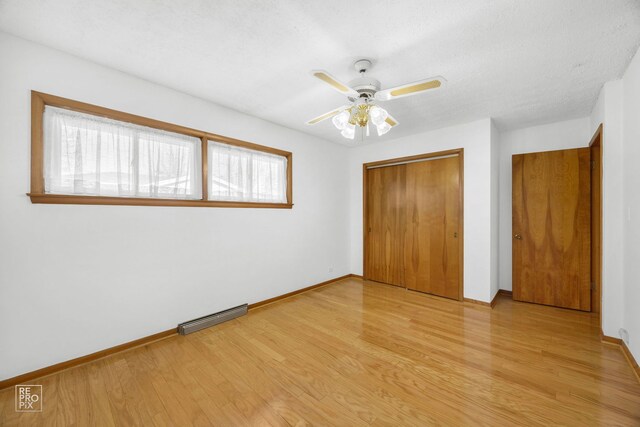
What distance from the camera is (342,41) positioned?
1799 millimetres

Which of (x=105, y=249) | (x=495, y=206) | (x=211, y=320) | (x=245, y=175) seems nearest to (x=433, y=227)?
(x=495, y=206)

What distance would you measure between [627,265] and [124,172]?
4.60 metres

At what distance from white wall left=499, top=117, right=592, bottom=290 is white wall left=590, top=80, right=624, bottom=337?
3.65 feet

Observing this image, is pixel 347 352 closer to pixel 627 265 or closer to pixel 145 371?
pixel 145 371

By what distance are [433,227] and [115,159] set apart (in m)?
4.02

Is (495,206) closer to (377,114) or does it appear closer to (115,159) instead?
(377,114)

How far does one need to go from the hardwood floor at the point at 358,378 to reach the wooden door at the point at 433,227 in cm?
91

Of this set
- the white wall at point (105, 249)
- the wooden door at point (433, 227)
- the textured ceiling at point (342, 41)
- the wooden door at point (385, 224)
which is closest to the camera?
the textured ceiling at point (342, 41)

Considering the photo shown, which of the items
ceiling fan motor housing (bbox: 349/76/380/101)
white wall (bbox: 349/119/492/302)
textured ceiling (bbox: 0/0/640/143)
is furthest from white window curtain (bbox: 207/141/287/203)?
white wall (bbox: 349/119/492/302)

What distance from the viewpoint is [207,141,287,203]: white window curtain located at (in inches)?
116

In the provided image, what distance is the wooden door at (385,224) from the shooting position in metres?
4.25

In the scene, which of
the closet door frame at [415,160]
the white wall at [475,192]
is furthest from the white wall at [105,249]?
the white wall at [475,192]

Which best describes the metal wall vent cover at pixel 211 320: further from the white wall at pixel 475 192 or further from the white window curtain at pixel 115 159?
the white wall at pixel 475 192

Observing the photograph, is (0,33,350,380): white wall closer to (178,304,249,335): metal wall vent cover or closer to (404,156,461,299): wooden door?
(178,304,249,335): metal wall vent cover
